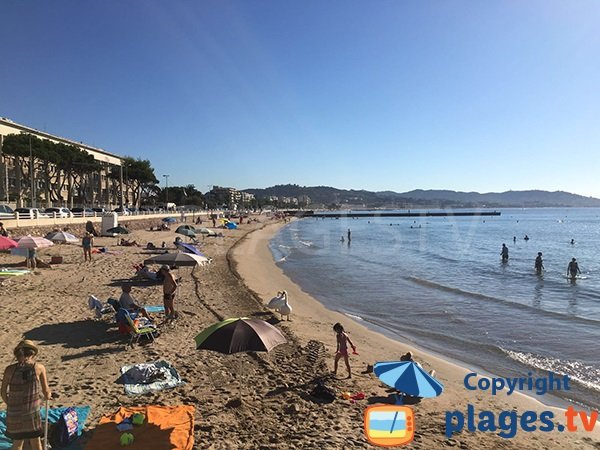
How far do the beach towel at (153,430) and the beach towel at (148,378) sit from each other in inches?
40.6

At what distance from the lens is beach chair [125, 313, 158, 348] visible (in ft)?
31.2

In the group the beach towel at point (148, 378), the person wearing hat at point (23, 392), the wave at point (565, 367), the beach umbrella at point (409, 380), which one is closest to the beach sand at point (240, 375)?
the beach towel at point (148, 378)

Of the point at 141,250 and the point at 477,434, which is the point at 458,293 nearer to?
the point at 477,434

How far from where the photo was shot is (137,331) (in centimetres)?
954

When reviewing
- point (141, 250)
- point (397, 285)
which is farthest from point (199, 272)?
point (397, 285)

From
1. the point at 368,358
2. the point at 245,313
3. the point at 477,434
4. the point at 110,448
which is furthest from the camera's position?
the point at 245,313

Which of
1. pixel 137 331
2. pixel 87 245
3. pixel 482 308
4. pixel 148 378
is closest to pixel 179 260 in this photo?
pixel 137 331

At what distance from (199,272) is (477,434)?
17.0 metres

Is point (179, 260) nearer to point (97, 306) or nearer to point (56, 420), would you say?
point (97, 306)

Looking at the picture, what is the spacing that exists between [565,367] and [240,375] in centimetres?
831

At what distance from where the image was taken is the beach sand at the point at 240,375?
21.0 ft

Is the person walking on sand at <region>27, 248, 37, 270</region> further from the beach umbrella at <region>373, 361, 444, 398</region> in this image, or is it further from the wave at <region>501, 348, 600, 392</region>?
the wave at <region>501, 348, 600, 392</region>

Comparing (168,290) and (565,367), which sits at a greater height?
(168,290)

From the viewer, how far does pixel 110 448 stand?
5199 mm
